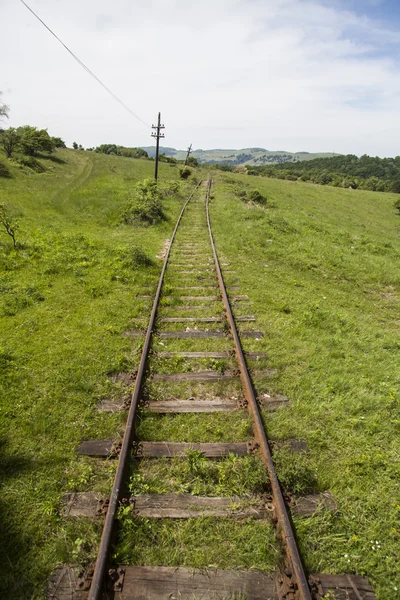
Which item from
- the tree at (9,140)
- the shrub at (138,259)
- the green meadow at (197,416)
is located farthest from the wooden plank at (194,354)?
the tree at (9,140)

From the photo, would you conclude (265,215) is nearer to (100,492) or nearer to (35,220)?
(35,220)

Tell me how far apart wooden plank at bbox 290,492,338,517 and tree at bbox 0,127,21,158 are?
164 ft

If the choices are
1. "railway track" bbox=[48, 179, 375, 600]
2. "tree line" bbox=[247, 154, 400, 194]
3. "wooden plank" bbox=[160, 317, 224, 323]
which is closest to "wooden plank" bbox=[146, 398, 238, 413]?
"railway track" bbox=[48, 179, 375, 600]

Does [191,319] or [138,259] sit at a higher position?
[138,259]

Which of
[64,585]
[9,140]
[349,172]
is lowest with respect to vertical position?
[64,585]

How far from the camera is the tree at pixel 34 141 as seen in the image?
45500 millimetres

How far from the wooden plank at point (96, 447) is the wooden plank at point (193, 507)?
835mm

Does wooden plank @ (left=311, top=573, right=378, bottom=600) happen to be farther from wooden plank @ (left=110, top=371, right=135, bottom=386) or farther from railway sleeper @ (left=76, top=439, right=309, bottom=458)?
wooden plank @ (left=110, top=371, right=135, bottom=386)

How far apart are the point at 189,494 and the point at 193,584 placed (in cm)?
87

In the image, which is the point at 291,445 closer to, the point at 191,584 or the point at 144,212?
the point at 191,584

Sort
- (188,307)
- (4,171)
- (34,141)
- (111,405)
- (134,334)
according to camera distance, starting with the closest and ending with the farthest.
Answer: (111,405) < (134,334) < (188,307) < (4,171) < (34,141)

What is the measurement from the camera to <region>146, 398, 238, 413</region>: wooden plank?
5.08 meters

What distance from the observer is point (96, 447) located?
4.43 metres

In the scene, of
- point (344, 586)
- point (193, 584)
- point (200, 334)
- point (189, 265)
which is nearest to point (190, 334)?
point (200, 334)
